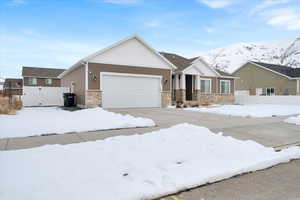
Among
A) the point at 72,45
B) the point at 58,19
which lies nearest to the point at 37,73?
the point at 72,45

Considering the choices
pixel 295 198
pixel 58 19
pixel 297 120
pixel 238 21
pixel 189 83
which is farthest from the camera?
pixel 189 83

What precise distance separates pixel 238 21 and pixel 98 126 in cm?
1475

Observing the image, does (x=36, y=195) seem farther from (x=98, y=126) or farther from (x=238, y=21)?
(x=238, y=21)

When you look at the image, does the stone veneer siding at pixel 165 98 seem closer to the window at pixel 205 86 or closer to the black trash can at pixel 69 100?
the window at pixel 205 86

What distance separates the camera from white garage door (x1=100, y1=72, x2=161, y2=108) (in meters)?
13.6

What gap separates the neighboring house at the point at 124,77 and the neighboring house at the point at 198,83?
70.6 inches

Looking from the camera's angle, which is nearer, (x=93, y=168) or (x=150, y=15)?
(x=93, y=168)

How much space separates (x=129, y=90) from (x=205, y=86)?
8252 millimetres

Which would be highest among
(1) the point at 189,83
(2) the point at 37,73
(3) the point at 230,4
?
(3) the point at 230,4

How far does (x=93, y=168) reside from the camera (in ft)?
10.1

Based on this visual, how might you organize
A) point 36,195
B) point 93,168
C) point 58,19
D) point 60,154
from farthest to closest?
1. point 58,19
2. point 60,154
3. point 93,168
4. point 36,195

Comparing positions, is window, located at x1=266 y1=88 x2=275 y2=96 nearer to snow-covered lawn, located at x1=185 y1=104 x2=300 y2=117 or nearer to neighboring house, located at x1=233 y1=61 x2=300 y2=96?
neighboring house, located at x1=233 y1=61 x2=300 y2=96

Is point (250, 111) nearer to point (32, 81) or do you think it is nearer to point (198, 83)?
point (198, 83)

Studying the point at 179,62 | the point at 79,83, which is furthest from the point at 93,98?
the point at 179,62
